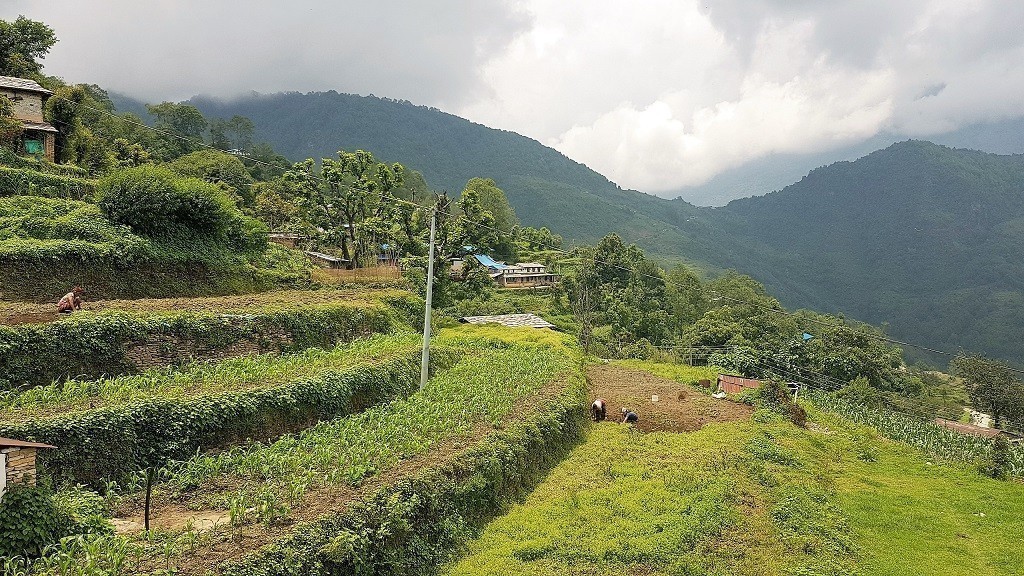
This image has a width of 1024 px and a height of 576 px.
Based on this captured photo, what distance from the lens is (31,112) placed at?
32531mm

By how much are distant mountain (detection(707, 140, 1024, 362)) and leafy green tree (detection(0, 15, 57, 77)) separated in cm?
13677

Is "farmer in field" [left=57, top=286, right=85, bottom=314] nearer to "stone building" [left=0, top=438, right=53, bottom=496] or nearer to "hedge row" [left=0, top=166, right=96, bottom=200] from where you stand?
"stone building" [left=0, top=438, right=53, bottom=496]

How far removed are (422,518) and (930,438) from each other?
2361 centimetres

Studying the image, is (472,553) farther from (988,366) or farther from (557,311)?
(988,366)

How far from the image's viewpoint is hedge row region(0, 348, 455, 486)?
34.7 feet

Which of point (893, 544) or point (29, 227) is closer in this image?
point (893, 544)

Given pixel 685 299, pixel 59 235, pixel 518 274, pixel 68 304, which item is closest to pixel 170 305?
pixel 68 304

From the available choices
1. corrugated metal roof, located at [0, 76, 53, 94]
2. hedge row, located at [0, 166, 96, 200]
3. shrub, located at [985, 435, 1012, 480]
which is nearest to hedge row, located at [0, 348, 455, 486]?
hedge row, located at [0, 166, 96, 200]

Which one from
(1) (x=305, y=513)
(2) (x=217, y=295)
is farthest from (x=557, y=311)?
(1) (x=305, y=513)

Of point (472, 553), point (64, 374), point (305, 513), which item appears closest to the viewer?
point (305, 513)

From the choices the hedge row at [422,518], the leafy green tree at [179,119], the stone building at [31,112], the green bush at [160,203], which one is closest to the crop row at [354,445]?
the hedge row at [422,518]

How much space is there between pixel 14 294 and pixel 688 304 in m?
66.1

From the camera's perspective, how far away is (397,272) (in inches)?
1426

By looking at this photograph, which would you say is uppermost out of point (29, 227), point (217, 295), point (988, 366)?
point (29, 227)
